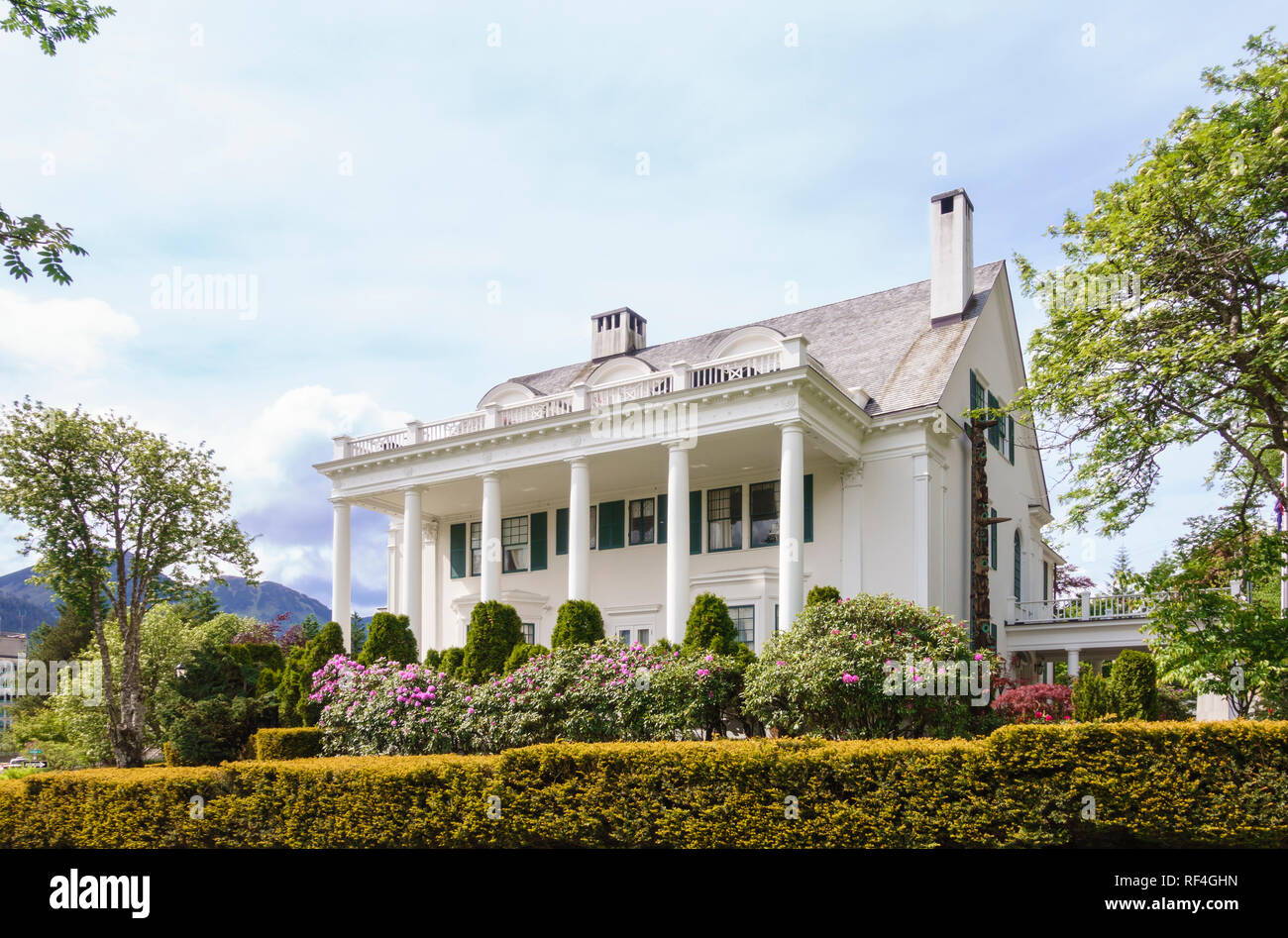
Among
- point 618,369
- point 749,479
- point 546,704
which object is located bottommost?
point 546,704

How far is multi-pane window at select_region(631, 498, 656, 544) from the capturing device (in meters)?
27.2

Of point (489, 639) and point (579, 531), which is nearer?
point (489, 639)

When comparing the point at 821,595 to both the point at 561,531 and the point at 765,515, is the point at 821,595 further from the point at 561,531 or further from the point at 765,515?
the point at 561,531

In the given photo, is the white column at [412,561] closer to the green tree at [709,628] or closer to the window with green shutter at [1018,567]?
the green tree at [709,628]

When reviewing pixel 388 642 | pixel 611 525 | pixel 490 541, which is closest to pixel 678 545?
pixel 490 541

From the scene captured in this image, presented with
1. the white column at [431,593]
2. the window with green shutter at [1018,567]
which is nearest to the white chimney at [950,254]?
the window with green shutter at [1018,567]

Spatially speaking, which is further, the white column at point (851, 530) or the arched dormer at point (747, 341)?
the arched dormer at point (747, 341)

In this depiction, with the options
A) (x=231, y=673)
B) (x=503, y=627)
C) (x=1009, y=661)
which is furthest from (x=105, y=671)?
(x=1009, y=661)

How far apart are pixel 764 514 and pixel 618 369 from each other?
633 centimetres

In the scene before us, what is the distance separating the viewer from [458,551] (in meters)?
31.1

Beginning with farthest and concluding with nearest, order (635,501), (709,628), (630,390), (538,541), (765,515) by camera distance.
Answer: (538,541) < (635,501) < (765,515) < (630,390) < (709,628)

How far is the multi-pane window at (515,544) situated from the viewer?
97.0 feet

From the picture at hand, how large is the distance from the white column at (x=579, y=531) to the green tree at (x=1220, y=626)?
41.9 feet
